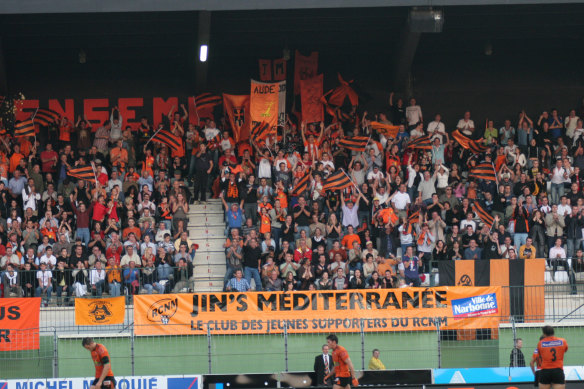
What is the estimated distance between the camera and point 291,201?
94.2 ft

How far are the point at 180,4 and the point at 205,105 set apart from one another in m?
6.12

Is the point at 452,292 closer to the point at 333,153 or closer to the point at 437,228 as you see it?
the point at 437,228

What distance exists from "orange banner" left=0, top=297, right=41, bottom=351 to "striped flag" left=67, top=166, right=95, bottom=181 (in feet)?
20.0

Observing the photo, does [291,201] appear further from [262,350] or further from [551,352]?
[551,352]

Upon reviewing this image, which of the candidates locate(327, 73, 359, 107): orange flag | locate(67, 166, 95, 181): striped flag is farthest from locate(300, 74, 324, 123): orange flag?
locate(67, 166, 95, 181): striped flag

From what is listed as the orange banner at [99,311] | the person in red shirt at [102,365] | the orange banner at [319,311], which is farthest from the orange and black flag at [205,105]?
the person in red shirt at [102,365]

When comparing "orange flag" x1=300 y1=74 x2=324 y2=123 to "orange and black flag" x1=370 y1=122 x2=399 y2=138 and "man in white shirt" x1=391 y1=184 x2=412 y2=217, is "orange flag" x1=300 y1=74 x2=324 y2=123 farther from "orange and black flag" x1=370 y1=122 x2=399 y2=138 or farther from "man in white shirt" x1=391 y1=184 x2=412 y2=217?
"man in white shirt" x1=391 y1=184 x2=412 y2=217

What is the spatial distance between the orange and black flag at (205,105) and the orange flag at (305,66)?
99.6 inches

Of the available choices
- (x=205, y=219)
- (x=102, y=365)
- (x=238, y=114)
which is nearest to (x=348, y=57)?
(x=238, y=114)

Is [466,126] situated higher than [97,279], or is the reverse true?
[466,126]

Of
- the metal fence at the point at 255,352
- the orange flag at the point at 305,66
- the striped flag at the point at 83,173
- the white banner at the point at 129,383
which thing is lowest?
the white banner at the point at 129,383

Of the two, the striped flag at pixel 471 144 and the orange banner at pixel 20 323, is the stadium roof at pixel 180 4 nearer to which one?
the striped flag at pixel 471 144

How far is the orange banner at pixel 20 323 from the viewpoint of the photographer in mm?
22750

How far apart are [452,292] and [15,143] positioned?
45.3 ft
